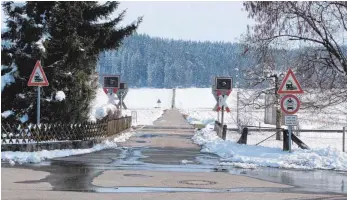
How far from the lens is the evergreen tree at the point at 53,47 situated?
20.4 metres

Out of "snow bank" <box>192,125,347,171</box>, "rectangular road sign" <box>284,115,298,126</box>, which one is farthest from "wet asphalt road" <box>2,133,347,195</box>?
"rectangular road sign" <box>284,115,298,126</box>

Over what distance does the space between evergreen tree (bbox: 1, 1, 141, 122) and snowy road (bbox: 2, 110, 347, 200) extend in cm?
621

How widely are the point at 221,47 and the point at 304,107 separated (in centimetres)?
17778

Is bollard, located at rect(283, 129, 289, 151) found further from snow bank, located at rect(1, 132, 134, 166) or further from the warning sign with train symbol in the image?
snow bank, located at rect(1, 132, 134, 166)

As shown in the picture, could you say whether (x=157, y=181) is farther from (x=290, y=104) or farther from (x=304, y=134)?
(x=304, y=134)

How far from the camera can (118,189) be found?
9734 mm

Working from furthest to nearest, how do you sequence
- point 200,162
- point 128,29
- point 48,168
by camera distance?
point 128,29 → point 200,162 → point 48,168

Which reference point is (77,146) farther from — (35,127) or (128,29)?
(128,29)

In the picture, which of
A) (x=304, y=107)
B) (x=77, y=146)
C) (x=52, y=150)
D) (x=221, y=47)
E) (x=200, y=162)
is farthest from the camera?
(x=221, y=47)

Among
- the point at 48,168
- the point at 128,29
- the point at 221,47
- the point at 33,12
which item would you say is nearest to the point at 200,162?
the point at 48,168

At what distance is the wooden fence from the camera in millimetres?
16562

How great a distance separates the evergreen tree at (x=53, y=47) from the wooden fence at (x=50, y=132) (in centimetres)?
155

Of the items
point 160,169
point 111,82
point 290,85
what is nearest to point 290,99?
point 290,85

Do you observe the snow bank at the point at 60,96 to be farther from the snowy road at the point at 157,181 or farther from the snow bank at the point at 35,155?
the snowy road at the point at 157,181
